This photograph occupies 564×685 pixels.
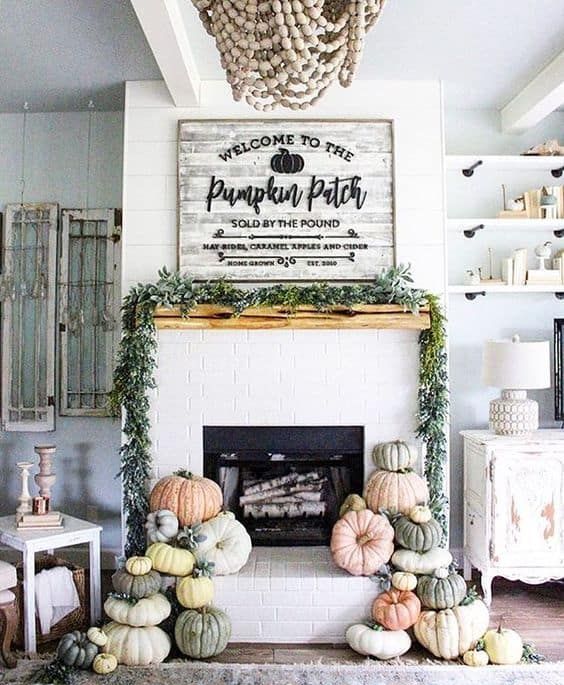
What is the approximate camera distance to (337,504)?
422 centimetres

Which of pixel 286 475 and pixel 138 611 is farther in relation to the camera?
pixel 286 475

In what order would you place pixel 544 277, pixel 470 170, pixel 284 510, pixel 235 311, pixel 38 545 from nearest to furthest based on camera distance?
pixel 38 545
pixel 235 311
pixel 284 510
pixel 544 277
pixel 470 170

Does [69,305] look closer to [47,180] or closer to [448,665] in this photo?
[47,180]

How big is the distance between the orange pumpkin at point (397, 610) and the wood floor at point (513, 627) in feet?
0.50

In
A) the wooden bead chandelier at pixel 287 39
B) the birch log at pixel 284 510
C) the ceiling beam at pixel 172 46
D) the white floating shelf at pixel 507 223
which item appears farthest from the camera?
the white floating shelf at pixel 507 223

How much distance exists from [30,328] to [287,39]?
3189 millimetres

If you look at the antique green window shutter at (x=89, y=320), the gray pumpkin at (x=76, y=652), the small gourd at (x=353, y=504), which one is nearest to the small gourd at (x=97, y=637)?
the gray pumpkin at (x=76, y=652)

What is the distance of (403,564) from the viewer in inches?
139

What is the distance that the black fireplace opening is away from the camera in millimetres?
4016

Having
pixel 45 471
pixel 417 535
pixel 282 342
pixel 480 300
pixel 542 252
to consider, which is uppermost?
pixel 542 252

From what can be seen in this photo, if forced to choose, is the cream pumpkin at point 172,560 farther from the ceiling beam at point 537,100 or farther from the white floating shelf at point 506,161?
the ceiling beam at point 537,100

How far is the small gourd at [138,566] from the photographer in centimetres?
338

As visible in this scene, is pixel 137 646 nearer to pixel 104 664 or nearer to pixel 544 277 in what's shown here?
pixel 104 664

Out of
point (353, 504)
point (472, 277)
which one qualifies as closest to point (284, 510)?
point (353, 504)
